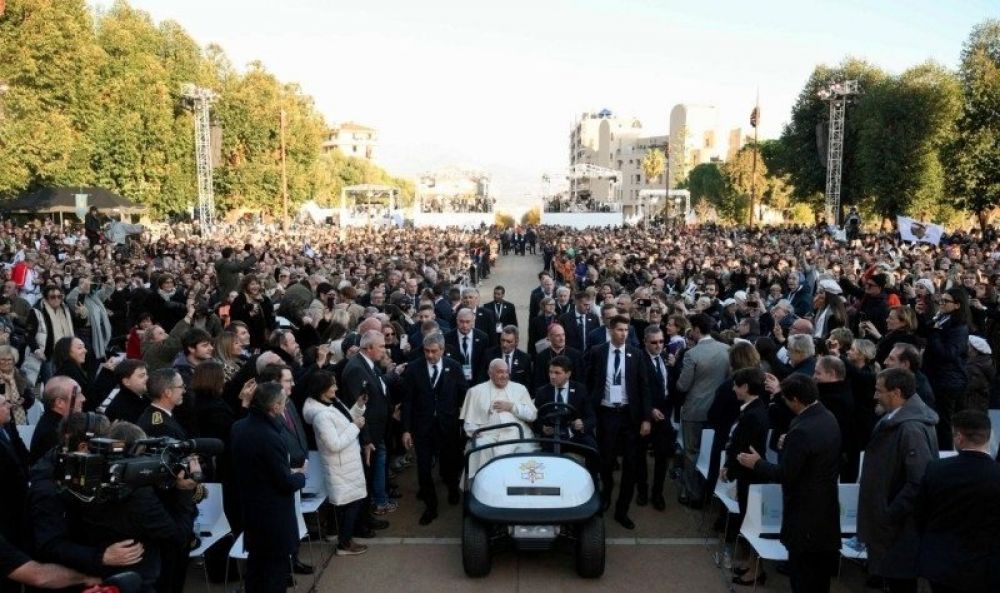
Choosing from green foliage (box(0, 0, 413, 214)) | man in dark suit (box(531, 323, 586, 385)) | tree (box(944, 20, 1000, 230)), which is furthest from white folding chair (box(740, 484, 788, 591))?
tree (box(944, 20, 1000, 230))

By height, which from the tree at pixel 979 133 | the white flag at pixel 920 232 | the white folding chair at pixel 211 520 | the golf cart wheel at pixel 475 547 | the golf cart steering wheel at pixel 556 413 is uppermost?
the tree at pixel 979 133

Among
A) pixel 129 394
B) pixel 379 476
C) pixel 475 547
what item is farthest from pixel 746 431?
pixel 129 394

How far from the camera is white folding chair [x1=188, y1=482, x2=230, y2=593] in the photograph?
5043 mm

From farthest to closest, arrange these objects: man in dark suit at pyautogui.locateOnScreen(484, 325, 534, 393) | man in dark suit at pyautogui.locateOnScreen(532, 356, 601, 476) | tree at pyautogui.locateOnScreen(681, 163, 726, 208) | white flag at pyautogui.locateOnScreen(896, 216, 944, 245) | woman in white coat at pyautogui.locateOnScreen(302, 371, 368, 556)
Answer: tree at pyautogui.locateOnScreen(681, 163, 726, 208), white flag at pyautogui.locateOnScreen(896, 216, 944, 245), man in dark suit at pyautogui.locateOnScreen(484, 325, 534, 393), man in dark suit at pyautogui.locateOnScreen(532, 356, 601, 476), woman in white coat at pyautogui.locateOnScreen(302, 371, 368, 556)

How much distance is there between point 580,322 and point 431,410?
3.56m

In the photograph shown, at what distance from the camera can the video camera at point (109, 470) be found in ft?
9.52

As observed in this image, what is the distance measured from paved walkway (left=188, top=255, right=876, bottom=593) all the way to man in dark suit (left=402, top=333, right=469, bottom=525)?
1.41 feet

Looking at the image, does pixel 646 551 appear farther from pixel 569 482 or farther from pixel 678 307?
pixel 678 307

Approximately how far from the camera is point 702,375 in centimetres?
676

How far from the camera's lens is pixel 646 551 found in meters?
5.89

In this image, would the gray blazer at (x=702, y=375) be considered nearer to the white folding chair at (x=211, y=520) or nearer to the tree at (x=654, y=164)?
the white folding chair at (x=211, y=520)

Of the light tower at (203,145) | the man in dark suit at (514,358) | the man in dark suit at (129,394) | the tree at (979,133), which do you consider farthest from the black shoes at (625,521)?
the light tower at (203,145)

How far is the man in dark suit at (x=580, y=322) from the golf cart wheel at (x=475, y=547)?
14.0 feet

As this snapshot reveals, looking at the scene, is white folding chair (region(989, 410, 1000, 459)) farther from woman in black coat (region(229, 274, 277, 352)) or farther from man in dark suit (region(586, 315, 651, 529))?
woman in black coat (region(229, 274, 277, 352))
